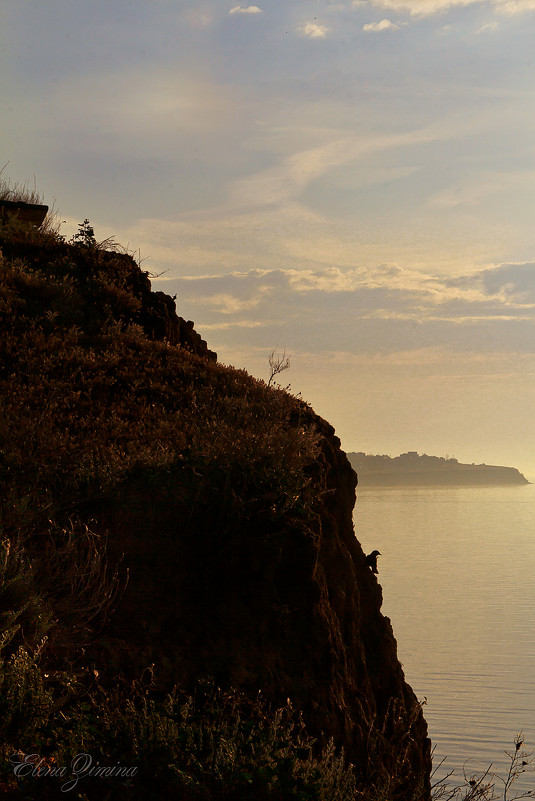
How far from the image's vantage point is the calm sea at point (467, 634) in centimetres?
2853

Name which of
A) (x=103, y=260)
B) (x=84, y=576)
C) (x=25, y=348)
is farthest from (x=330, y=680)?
(x=103, y=260)

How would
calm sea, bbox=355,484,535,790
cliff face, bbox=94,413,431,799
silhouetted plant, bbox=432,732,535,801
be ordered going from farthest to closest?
1. calm sea, bbox=355,484,535,790
2. cliff face, bbox=94,413,431,799
3. silhouetted plant, bbox=432,732,535,801

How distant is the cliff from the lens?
27.6ft

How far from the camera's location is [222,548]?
9.14 meters

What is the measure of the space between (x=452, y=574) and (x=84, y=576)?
59507 millimetres

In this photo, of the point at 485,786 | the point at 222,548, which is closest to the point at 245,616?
the point at 222,548

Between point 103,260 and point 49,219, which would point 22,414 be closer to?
point 103,260

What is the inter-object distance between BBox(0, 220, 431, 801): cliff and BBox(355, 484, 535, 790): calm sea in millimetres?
15706

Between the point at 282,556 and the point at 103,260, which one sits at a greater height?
the point at 103,260

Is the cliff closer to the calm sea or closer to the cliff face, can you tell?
the cliff face

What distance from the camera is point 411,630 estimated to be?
4572cm

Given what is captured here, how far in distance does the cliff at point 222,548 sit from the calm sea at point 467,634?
51.5 feet

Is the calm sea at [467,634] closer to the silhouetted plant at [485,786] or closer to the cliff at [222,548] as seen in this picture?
the silhouetted plant at [485,786]

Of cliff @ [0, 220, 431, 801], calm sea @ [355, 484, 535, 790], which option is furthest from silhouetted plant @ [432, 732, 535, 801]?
calm sea @ [355, 484, 535, 790]
